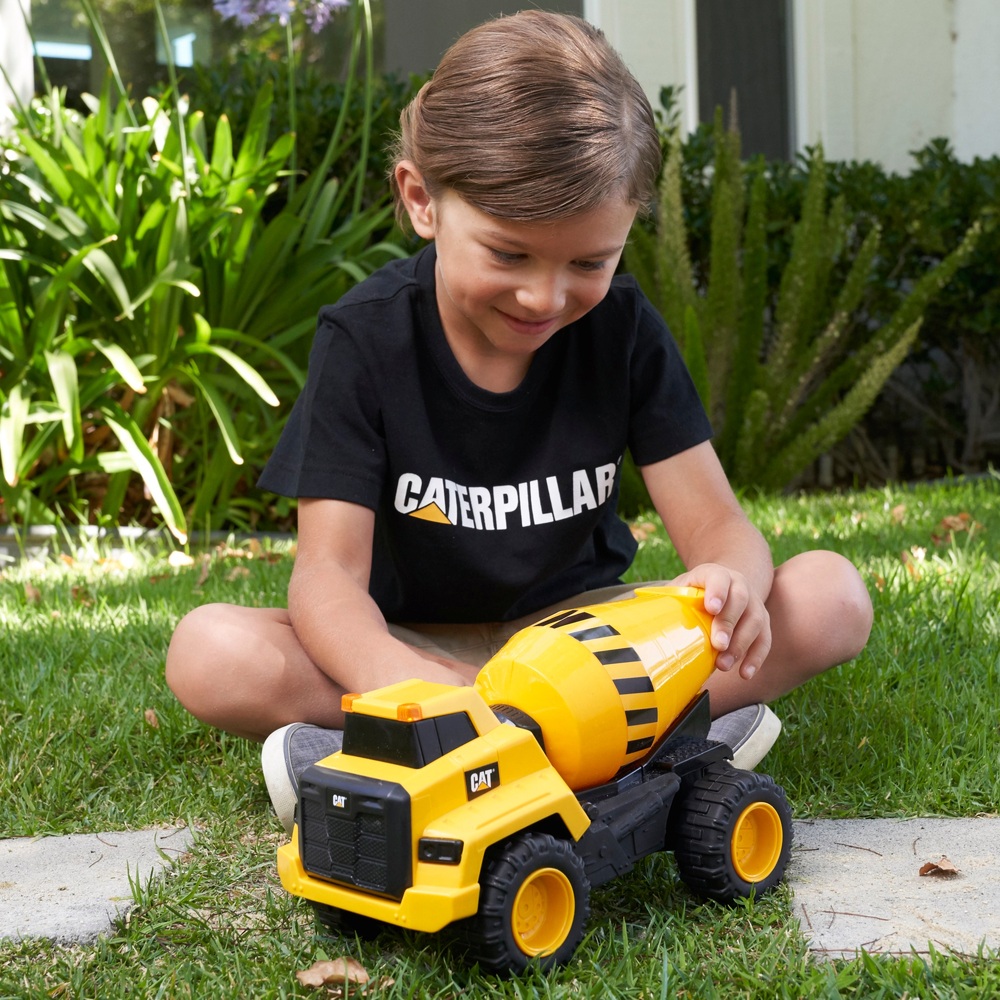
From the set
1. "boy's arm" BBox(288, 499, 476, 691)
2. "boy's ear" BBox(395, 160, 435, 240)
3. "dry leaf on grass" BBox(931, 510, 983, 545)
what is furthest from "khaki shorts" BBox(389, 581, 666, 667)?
"dry leaf on grass" BBox(931, 510, 983, 545)

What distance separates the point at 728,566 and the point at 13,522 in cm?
290

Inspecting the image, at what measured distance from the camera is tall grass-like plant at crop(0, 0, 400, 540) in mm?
3953

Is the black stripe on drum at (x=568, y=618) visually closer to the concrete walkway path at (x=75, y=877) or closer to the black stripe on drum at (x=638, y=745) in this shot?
the black stripe on drum at (x=638, y=745)

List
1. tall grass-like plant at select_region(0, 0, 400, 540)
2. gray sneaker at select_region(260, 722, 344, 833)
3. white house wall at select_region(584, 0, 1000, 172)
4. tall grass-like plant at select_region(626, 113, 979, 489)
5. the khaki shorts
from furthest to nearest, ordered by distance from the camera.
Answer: white house wall at select_region(584, 0, 1000, 172) → tall grass-like plant at select_region(626, 113, 979, 489) → tall grass-like plant at select_region(0, 0, 400, 540) → the khaki shorts → gray sneaker at select_region(260, 722, 344, 833)

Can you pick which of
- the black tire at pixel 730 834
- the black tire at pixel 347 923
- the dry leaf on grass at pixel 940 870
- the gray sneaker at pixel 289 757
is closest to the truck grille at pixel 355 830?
the black tire at pixel 347 923

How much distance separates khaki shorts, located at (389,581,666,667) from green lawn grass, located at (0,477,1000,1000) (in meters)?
0.38

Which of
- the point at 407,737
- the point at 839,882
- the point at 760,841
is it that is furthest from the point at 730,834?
the point at 407,737

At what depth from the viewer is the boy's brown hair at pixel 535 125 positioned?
1.65 m

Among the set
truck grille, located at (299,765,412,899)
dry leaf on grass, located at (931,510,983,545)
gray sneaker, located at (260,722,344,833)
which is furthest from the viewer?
dry leaf on grass, located at (931,510,983,545)

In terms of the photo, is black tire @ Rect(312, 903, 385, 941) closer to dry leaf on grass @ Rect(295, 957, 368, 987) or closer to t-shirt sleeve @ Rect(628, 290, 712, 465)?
dry leaf on grass @ Rect(295, 957, 368, 987)

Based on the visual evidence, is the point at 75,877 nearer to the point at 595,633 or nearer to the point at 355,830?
the point at 355,830

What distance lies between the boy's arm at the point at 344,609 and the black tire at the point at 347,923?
334 mm

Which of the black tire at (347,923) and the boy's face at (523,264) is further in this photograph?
the boy's face at (523,264)

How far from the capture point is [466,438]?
205 centimetres
